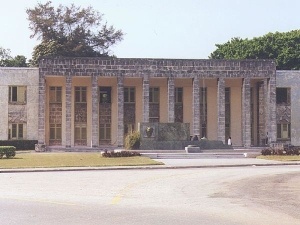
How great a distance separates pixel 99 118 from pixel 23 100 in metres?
7.43

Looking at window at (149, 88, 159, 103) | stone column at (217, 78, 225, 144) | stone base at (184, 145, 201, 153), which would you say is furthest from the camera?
window at (149, 88, 159, 103)

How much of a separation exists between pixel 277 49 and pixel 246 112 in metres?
23.2

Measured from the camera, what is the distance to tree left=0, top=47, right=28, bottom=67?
90312mm

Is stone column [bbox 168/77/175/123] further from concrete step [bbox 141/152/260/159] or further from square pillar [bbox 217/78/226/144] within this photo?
concrete step [bbox 141/152/260/159]

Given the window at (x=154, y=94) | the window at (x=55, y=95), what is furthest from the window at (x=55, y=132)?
the window at (x=154, y=94)

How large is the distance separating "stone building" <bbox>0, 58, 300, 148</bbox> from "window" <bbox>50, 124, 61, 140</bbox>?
0.32 feet

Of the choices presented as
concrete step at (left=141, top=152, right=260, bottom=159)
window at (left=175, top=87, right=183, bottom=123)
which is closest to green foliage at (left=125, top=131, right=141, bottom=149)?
concrete step at (left=141, top=152, right=260, bottom=159)

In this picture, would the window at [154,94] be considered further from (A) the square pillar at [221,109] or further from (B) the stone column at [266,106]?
(B) the stone column at [266,106]

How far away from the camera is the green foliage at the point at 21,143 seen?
57.6 m

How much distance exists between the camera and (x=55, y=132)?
60.6 meters

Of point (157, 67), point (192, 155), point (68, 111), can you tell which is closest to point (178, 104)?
point (157, 67)

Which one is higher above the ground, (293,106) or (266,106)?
(293,106)

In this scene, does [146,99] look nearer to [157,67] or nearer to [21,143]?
[157,67]

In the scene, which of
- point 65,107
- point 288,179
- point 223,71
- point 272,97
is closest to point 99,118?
point 65,107
